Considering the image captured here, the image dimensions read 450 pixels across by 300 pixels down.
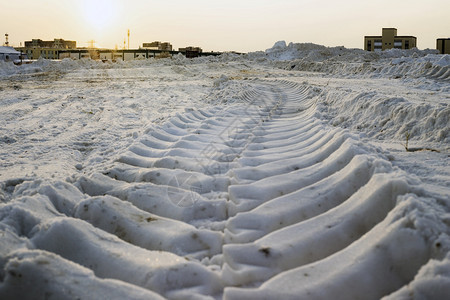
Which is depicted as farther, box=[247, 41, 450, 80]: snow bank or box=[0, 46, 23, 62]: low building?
box=[0, 46, 23, 62]: low building

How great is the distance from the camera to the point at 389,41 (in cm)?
4056

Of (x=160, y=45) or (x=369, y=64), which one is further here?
(x=160, y=45)

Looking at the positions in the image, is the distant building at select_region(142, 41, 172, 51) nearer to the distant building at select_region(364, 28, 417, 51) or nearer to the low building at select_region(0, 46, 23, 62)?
the low building at select_region(0, 46, 23, 62)

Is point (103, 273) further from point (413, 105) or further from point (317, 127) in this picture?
point (413, 105)

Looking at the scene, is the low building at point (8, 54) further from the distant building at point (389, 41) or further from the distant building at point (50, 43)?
the distant building at point (50, 43)

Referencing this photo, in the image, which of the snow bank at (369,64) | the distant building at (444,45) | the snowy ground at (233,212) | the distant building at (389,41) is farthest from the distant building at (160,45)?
the snowy ground at (233,212)

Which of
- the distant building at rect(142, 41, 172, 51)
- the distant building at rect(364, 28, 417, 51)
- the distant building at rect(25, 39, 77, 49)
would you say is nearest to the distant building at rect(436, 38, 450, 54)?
the distant building at rect(364, 28, 417, 51)

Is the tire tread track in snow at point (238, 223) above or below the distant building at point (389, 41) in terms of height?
below

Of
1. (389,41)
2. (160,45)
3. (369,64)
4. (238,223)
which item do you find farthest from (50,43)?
(238,223)

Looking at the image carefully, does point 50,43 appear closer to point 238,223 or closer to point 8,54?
point 8,54

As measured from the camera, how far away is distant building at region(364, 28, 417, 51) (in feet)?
133

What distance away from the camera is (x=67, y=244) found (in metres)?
1.77

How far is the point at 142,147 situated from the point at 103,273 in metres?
1.91

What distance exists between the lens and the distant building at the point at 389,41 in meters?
40.5
